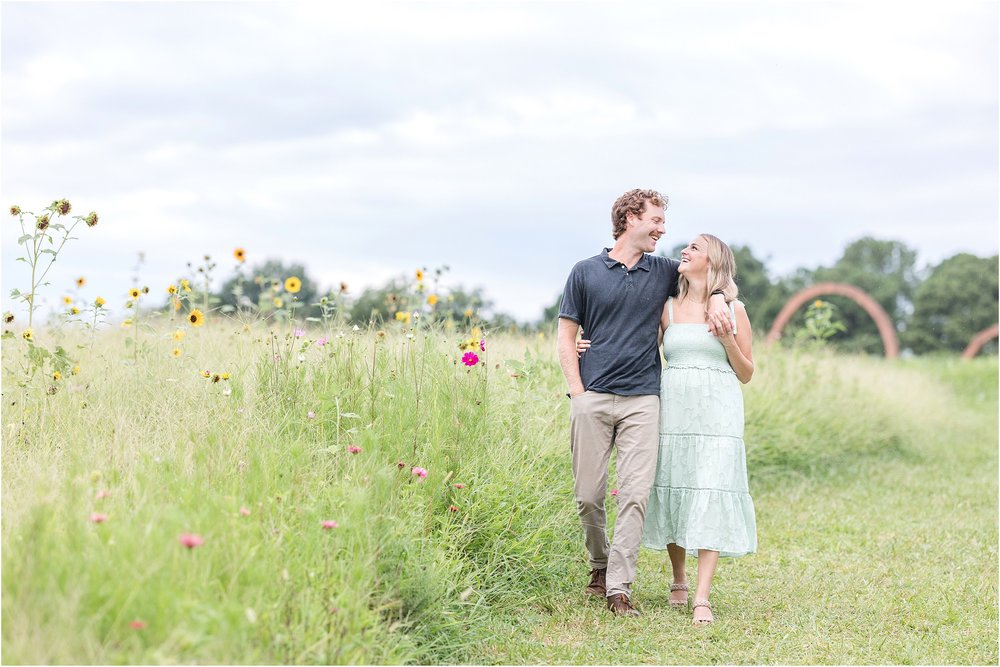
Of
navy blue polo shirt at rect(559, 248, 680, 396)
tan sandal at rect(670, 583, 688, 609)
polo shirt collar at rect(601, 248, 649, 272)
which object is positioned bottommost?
tan sandal at rect(670, 583, 688, 609)

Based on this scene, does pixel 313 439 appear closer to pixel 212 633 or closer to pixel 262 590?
pixel 262 590

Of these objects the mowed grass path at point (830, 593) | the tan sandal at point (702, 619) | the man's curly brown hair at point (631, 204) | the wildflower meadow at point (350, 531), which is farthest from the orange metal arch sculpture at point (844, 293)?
the tan sandal at point (702, 619)

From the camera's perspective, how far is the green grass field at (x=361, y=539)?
3164mm

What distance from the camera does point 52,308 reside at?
7.02m

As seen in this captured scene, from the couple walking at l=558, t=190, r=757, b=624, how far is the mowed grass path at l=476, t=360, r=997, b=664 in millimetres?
292

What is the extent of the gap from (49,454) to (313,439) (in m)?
1.24

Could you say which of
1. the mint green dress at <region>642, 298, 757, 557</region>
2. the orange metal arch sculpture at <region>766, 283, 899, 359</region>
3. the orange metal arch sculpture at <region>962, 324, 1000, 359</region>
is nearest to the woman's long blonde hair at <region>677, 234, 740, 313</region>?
the mint green dress at <region>642, 298, 757, 557</region>

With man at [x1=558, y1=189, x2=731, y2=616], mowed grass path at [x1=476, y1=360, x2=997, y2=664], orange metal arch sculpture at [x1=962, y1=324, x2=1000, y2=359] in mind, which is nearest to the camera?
mowed grass path at [x1=476, y1=360, x2=997, y2=664]

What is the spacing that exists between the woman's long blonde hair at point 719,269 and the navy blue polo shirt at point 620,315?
0.24 m

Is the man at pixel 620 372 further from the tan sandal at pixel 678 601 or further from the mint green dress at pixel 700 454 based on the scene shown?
the tan sandal at pixel 678 601

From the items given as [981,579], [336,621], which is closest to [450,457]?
[336,621]

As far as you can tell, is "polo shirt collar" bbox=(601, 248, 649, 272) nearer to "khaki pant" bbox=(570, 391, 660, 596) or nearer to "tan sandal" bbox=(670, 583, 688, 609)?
"khaki pant" bbox=(570, 391, 660, 596)

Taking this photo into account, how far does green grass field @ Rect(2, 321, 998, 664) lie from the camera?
316cm

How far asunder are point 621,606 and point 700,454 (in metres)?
0.88
